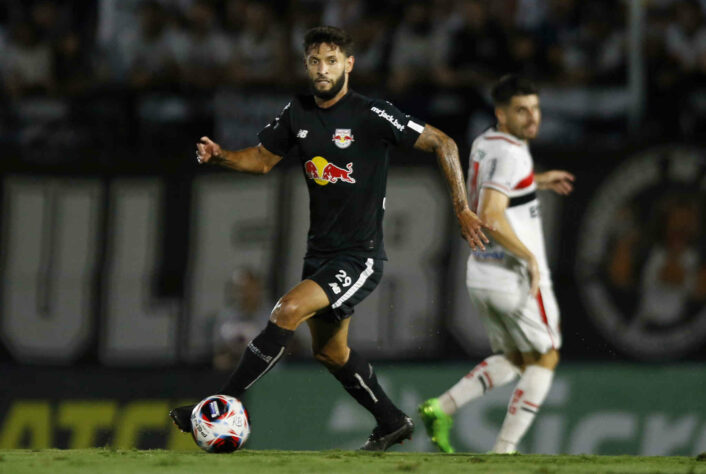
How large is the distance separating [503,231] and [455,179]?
1228mm

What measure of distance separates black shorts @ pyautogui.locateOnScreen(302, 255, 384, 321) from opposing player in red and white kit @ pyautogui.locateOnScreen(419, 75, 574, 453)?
1274mm

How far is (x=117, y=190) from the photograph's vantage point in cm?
1079

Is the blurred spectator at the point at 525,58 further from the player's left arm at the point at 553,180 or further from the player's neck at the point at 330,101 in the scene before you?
the player's neck at the point at 330,101

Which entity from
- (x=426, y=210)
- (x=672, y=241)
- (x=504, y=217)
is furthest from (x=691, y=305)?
(x=504, y=217)

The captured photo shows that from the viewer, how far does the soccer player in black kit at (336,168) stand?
6.65 m

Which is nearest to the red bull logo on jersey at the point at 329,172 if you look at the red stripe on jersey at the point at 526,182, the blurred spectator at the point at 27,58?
the red stripe on jersey at the point at 526,182

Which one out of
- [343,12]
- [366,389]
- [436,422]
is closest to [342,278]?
[366,389]

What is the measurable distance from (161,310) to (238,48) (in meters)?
2.75

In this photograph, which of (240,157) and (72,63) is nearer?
(240,157)

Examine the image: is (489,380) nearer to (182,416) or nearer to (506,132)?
(506,132)

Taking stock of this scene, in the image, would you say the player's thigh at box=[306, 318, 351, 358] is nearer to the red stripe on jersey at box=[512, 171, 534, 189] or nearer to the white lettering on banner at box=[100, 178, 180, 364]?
the red stripe on jersey at box=[512, 171, 534, 189]

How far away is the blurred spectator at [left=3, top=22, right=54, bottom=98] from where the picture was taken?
11656mm

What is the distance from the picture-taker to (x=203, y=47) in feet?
39.5

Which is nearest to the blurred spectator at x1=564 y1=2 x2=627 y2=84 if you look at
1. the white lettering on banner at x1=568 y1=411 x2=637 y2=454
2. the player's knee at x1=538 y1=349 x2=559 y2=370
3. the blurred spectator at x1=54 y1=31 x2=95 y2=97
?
the white lettering on banner at x1=568 y1=411 x2=637 y2=454
